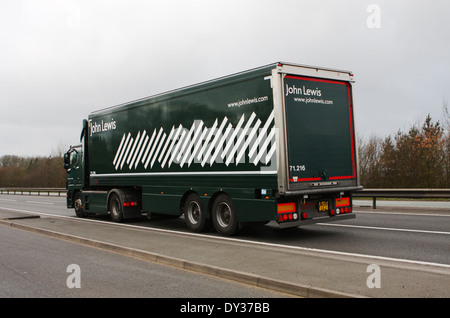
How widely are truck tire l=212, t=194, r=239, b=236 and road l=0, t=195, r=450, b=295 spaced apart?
0.88ft

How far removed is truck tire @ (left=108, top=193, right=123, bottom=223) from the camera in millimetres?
14008

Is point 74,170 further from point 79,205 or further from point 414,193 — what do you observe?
point 414,193

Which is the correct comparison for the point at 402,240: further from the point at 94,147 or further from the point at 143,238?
the point at 94,147

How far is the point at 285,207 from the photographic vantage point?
356 inches

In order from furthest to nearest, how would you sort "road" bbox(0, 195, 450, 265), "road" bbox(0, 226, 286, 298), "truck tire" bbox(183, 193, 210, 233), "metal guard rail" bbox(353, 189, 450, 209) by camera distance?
"metal guard rail" bbox(353, 189, 450, 209)
"truck tire" bbox(183, 193, 210, 233)
"road" bbox(0, 195, 450, 265)
"road" bbox(0, 226, 286, 298)

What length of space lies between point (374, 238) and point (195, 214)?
4505 millimetres

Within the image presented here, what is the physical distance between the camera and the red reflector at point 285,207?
29.3ft

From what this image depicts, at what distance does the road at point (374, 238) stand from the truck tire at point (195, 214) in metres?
0.35

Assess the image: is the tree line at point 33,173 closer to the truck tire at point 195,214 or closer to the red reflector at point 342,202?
the truck tire at point 195,214

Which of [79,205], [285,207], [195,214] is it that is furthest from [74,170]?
[285,207]

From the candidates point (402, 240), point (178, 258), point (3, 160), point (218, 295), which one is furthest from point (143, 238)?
point (3, 160)

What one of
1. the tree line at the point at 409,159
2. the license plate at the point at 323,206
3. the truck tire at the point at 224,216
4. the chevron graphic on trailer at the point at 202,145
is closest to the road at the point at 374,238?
the truck tire at the point at 224,216

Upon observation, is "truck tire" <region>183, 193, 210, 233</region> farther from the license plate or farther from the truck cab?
the truck cab

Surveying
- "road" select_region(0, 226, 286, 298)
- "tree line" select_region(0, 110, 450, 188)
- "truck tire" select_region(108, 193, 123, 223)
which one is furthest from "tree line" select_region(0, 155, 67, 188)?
"road" select_region(0, 226, 286, 298)
